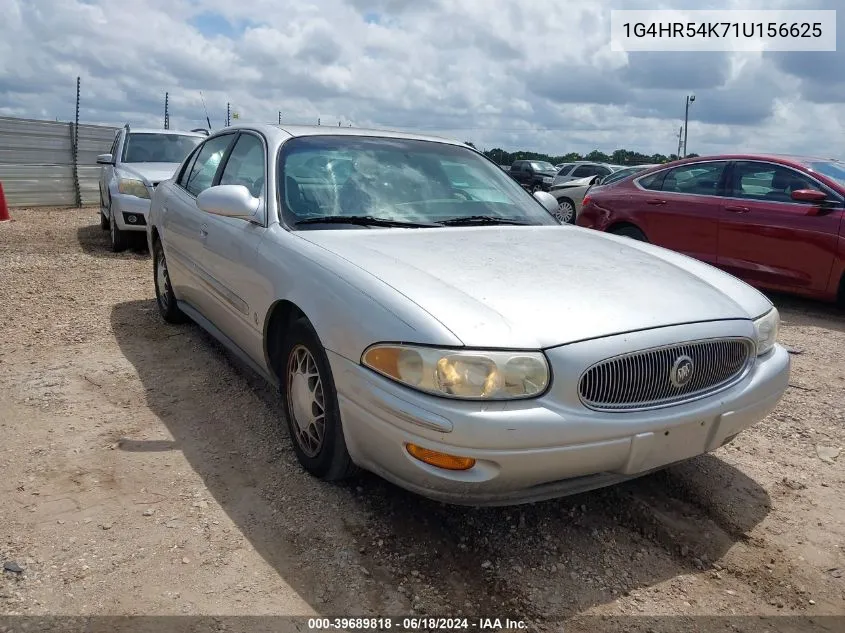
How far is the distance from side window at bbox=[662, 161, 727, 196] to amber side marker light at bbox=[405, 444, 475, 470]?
572 centimetres

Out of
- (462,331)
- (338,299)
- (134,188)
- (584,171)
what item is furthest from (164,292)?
(584,171)

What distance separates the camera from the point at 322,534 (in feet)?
8.97

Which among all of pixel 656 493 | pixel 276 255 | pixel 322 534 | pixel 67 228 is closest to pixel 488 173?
pixel 276 255

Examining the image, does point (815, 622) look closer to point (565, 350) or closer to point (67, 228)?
point (565, 350)

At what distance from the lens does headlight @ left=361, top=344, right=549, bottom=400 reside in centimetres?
233

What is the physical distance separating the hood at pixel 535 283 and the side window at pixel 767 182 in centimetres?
371

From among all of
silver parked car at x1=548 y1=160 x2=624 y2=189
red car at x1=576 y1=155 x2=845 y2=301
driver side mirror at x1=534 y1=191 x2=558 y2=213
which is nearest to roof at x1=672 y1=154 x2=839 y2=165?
red car at x1=576 y1=155 x2=845 y2=301

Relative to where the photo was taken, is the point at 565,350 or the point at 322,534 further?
the point at 322,534

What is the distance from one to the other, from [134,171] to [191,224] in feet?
17.4

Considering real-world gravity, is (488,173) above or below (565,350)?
above

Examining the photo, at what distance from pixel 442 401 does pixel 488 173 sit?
7.23 ft

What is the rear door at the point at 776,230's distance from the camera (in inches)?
247

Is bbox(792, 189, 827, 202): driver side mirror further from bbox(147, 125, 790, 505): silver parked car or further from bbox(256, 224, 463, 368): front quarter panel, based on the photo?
bbox(256, 224, 463, 368): front quarter panel

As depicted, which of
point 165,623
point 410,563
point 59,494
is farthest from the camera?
point 59,494
